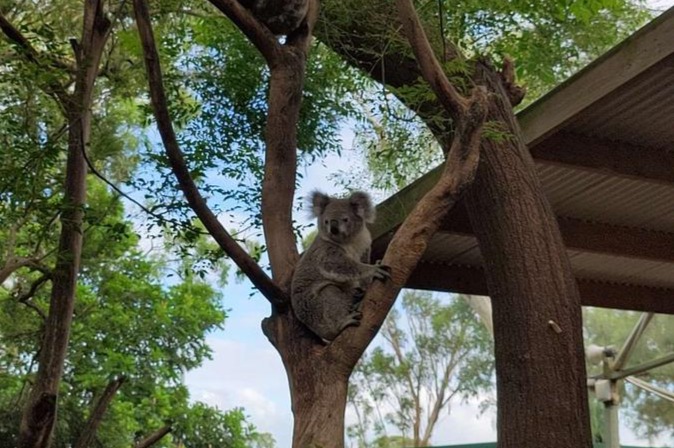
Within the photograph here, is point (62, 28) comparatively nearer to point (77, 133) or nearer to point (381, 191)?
point (77, 133)

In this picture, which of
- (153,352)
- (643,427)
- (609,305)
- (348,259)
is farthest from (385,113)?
(643,427)

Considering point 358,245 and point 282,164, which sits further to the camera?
point 358,245

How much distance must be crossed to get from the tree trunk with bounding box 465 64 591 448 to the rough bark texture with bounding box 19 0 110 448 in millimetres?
1852

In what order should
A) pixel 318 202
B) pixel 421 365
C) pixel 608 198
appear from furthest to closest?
pixel 421 365, pixel 608 198, pixel 318 202

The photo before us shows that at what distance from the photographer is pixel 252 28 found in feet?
11.4

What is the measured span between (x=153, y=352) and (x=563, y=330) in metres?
6.49

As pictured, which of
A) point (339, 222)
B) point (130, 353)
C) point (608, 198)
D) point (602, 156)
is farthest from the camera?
point (130, 353)

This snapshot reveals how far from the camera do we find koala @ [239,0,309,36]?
3730mm

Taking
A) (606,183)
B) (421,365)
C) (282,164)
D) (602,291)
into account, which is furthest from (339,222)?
(421,365)

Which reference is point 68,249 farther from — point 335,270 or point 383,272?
point 383,272

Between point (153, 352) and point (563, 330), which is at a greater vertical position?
point (153, 352)

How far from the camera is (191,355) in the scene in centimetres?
1031

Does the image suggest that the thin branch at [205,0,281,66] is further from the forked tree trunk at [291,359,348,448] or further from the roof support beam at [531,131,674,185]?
the roof support beam at [531,131,674,185]

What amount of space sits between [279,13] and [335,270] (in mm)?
1027
